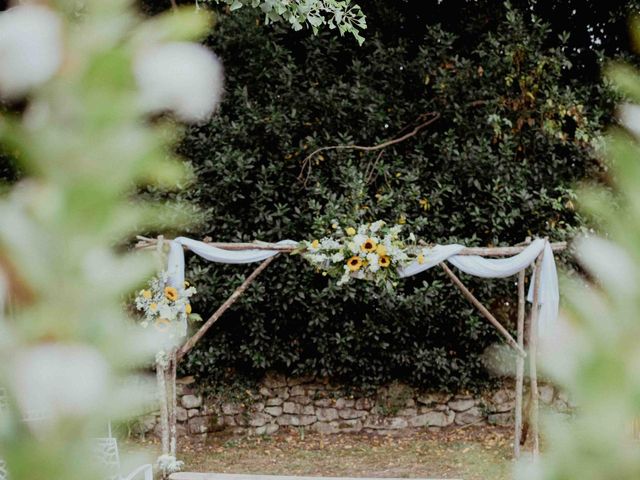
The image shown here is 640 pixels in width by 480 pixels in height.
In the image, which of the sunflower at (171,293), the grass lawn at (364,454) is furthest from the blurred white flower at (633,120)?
the grass lawn at (364,454)

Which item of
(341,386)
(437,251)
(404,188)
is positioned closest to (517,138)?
(404,188)

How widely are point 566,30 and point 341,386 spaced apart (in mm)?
4667

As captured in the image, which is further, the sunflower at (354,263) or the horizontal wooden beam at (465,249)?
the horizontal wooden beam at (465,249)

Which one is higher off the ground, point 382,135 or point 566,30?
point 566,30

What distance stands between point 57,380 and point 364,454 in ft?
24.6

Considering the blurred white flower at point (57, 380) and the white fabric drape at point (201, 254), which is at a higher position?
the white fabric drape at point (201, 254)

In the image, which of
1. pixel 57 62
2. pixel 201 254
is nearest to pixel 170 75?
pixel 57 62

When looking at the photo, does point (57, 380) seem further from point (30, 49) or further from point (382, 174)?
point (382, 174)

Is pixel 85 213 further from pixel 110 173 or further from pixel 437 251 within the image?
pixel 437 251

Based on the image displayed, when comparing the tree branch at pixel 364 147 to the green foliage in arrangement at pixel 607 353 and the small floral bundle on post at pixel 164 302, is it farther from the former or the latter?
the green foliage in arrangement at pixel 607 353

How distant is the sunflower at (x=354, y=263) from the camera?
5.87 metres

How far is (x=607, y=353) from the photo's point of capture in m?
0.32

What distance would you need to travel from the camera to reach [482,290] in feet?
24.7

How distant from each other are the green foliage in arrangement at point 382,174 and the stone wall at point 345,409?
0.26m
